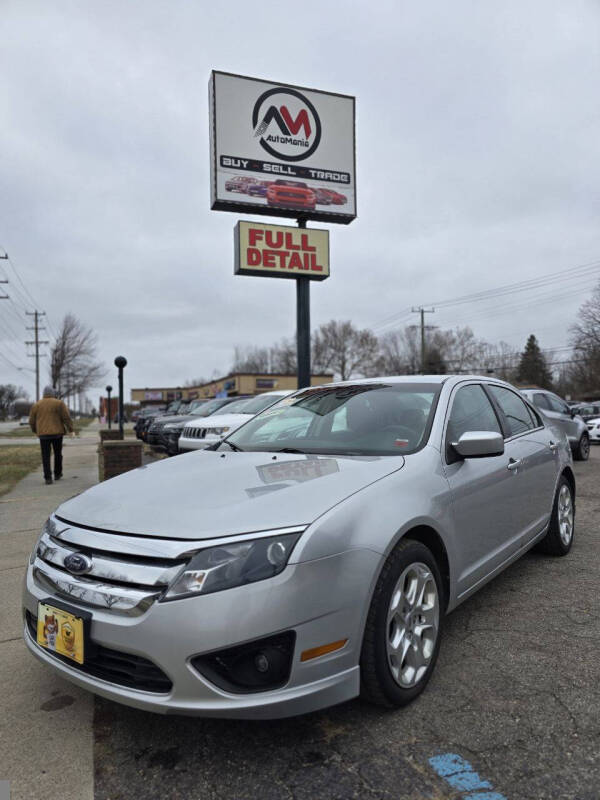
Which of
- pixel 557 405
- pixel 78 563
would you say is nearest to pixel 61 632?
pixel 78 563


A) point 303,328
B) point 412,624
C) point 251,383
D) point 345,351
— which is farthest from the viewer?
point 345,351

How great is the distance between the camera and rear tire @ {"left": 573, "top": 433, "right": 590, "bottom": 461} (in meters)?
12.2

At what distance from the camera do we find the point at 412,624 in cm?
254

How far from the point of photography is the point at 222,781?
79.1 inches

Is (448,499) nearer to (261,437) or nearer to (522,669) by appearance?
(522,669)

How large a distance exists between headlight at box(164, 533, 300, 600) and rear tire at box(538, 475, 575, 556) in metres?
3.25

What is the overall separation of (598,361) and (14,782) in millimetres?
60681

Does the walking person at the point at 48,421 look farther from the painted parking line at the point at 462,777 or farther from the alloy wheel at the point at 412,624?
the painted parking line at the point at 462,777

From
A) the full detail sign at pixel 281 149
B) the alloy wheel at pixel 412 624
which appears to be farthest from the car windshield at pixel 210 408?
the alloy wheel at pixel 412 624

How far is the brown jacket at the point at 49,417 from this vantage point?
9531 mm

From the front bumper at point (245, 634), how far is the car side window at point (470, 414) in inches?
Answer: 55.6

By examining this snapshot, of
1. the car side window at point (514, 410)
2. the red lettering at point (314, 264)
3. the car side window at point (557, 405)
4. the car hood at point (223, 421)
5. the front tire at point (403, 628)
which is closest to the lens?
the front tire at point (403, 628)

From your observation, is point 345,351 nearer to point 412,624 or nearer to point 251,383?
point 251,383

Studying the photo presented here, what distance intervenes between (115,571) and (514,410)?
132 inches
